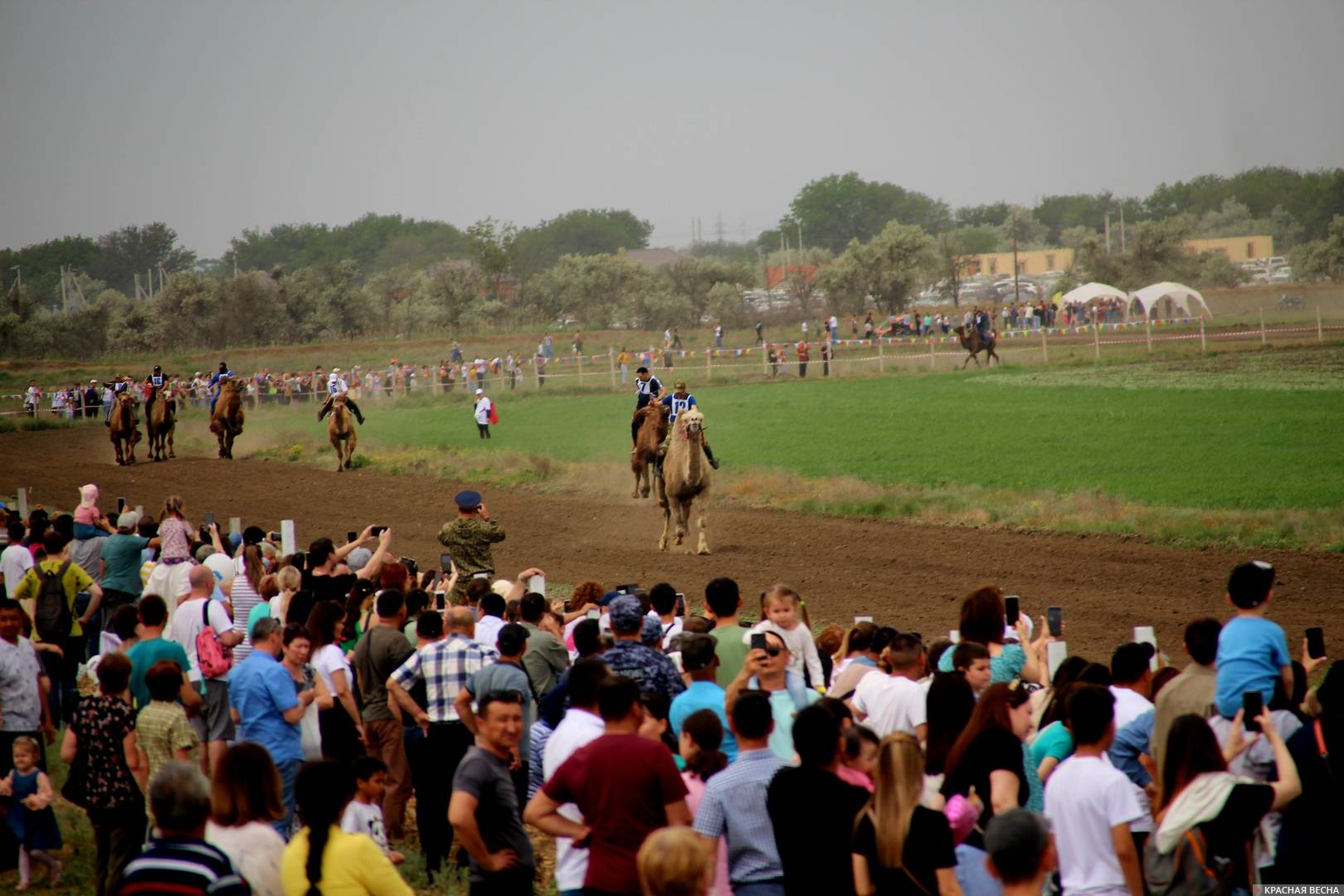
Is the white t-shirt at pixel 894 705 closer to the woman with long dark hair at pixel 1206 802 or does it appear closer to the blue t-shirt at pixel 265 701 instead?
the woman with long dark hair at pixel 1206 802

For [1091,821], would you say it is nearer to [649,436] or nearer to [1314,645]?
[1314,645]

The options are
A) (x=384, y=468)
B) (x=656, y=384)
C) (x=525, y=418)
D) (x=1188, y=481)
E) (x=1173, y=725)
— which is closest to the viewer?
(x=1173, y=725)

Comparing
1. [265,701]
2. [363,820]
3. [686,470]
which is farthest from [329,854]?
[686,470]

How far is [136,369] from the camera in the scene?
71.6m

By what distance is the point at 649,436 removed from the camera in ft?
80.4

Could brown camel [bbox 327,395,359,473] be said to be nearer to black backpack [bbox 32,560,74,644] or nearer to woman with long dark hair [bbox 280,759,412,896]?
black backpack [bbox 32,560,74,644]

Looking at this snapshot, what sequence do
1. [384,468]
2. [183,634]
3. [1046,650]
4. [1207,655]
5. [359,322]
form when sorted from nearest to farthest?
[1207,655] → [1046,650] → [183,634] → [384,468] → [359,322]

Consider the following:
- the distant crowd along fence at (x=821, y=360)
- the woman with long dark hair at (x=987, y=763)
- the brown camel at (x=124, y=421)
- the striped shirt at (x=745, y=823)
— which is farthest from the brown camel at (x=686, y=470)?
the distant crowd along fence at (x=821, y=360)

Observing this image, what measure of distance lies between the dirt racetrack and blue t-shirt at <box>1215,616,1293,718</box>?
7212 mm

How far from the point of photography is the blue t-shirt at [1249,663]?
6.45 meters

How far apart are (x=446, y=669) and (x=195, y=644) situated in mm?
2655

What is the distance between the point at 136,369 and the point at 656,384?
5390 cm

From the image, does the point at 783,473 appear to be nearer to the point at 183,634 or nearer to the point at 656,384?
the point at 656,384

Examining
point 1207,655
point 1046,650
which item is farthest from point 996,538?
point 1207,655
